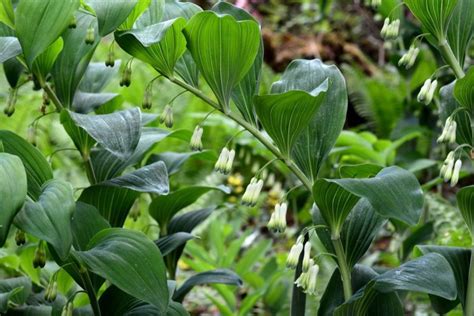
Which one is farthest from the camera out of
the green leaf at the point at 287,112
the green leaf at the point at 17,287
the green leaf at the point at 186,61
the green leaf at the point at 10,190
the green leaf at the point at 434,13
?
the green leaf at the point at 17,287

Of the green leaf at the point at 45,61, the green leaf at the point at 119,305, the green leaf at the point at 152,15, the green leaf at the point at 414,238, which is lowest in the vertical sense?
the green leaf at the point at 414,238

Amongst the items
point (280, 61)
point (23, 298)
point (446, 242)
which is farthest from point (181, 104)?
point (23, 298)

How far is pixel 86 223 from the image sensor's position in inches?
56.6

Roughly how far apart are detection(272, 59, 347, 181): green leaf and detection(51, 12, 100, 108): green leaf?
0.40 meters

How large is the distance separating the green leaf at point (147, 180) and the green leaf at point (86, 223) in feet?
0.23

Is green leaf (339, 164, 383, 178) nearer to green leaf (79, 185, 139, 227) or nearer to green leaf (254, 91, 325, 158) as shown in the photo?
green leaf (254, 91, 325, 158)

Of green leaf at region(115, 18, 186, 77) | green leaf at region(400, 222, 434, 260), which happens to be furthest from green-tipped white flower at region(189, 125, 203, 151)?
green leaf at region(400, 222, 434, 260)

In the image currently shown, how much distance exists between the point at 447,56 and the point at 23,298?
96 centimetres

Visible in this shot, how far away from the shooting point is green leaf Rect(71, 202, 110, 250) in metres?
1.43

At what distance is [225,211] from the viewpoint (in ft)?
12.0

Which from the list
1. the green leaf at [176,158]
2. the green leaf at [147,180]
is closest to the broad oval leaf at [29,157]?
the green leaf at [147,180]

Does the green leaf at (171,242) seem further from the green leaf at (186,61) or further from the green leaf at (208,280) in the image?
the green leaf at (186,61)

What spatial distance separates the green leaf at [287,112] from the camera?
1.28 m

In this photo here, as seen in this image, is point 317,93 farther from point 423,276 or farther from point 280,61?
point 280,61
